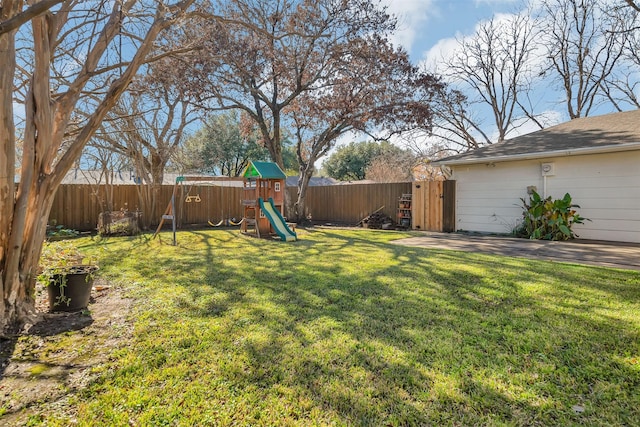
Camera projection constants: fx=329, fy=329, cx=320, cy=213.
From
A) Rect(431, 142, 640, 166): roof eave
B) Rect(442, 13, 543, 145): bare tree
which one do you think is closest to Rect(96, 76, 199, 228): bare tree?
Rect(431, 142, 640, 166): roof eave

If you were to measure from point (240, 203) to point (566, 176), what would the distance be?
951 centimetres

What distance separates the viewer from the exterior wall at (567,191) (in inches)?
277

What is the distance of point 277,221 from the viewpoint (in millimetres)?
8602

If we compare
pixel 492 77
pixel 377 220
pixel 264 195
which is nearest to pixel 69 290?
pixel 264 195

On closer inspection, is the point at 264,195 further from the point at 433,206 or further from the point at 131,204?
the point at 433,206

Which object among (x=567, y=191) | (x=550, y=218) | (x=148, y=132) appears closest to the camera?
(x=550, y=218)

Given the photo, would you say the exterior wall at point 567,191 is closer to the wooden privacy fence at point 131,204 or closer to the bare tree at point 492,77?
the bare tree at point 492,77

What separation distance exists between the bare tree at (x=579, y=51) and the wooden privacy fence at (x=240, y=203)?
10.3m

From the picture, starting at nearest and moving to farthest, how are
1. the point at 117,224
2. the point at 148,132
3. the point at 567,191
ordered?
the point at 567,191 → the point at 117,224 → the point at 148,132

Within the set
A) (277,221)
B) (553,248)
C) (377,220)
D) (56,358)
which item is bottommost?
(56,358)

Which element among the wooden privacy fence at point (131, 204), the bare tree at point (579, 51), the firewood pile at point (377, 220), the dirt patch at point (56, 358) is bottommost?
the dirt patch at point (56, 358)

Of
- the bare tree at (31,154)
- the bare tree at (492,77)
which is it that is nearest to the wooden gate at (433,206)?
the bare tree at (492,77)

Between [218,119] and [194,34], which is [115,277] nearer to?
[194,34]

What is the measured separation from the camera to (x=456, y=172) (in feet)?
32.3
